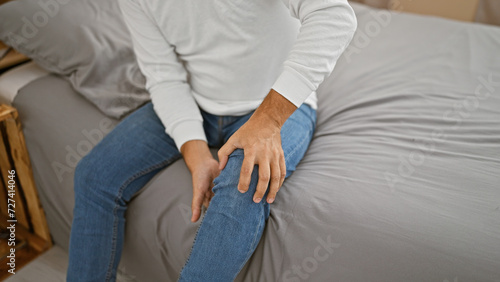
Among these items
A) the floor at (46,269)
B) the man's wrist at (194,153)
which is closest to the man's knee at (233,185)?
the man's wrist at (194,153)

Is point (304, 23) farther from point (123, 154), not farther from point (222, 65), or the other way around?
point (123, 154)

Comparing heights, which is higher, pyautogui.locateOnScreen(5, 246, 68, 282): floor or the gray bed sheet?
the gray bed sheet

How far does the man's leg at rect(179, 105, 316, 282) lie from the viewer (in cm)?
Result: 75

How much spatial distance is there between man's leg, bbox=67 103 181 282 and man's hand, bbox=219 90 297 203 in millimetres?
243

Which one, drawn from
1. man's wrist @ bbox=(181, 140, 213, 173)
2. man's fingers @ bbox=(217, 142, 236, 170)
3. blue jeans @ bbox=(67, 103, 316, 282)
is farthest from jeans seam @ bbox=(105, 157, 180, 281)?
man's fingers @ bbox=(217, 142, 236, 170)

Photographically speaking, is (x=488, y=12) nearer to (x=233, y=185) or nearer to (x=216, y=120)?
(x=216, y=120)

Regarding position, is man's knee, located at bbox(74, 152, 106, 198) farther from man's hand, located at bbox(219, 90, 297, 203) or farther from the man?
man's hand, located at bbox(219, 90, 297, 203)

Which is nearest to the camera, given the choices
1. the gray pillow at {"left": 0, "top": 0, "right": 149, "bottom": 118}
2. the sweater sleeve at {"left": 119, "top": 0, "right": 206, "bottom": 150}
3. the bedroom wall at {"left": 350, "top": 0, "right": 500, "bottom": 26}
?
the sweater sleeve at {"left": 119, "top": 0, "right": 206, "bottom": 150}

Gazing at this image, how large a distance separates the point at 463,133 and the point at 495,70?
1.13ft

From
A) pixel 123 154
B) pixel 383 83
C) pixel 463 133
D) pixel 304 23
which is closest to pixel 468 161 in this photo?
pixel 463 133

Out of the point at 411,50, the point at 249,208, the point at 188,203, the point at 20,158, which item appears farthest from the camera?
the point at 411,50

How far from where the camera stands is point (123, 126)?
1.02m

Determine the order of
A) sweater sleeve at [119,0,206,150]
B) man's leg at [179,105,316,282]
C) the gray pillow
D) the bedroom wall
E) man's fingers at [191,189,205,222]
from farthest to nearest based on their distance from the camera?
the bedroom wall → the gray pillow → sweater sleeve at [119,0,206,150] → man's fingers at [191,189,205,222] → man's leg at [179,105,316,282]

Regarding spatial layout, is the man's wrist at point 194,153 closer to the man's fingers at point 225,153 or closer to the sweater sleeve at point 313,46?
the man's fingers at point 225,153
